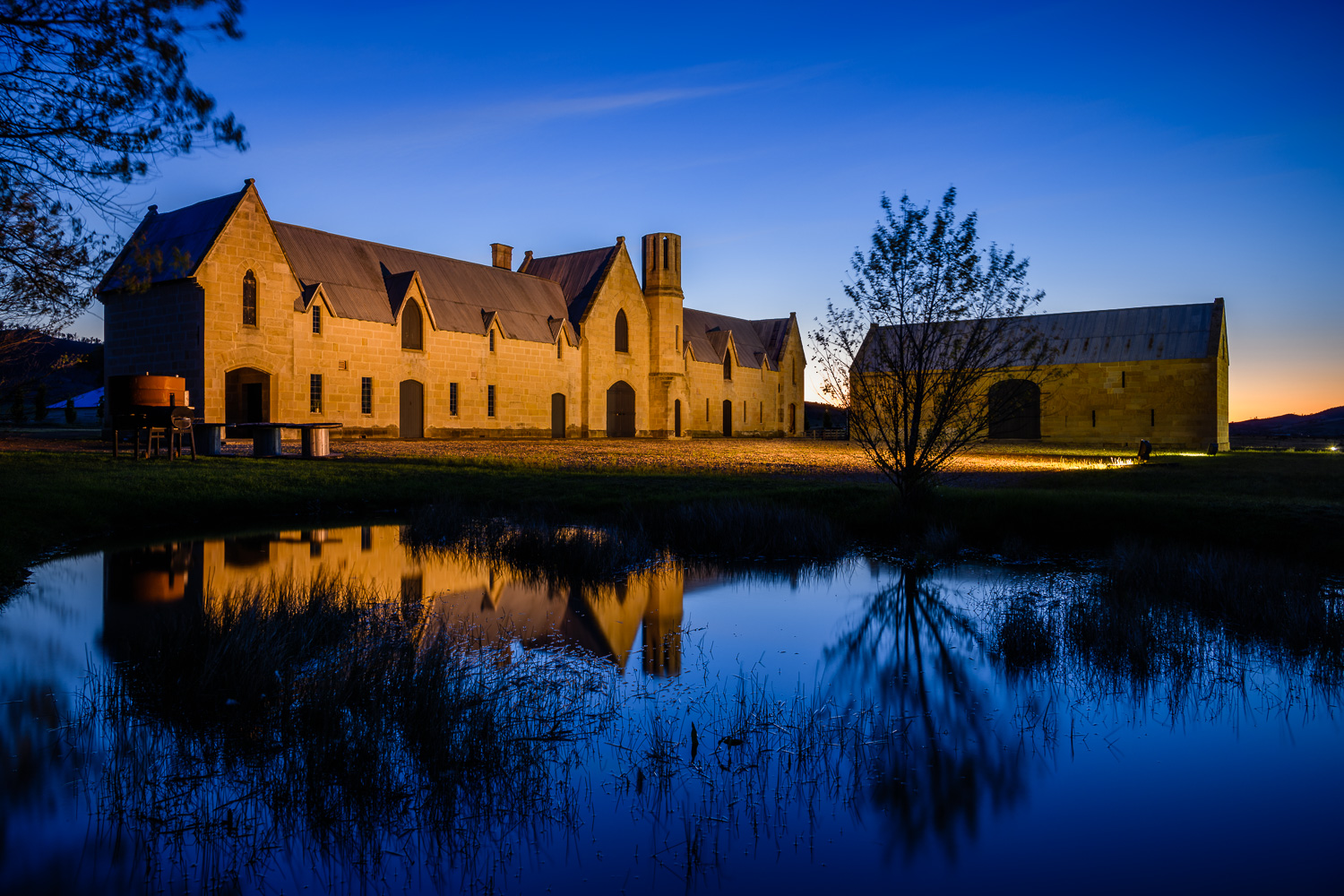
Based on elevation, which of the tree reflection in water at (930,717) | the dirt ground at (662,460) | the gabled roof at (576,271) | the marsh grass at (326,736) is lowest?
the tree reflection in water at (930,717)

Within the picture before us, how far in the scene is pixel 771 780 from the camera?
513cm

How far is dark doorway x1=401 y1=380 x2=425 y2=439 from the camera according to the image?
130 ft

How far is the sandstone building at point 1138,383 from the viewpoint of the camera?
49.3 m

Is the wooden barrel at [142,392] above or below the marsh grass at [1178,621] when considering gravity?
above

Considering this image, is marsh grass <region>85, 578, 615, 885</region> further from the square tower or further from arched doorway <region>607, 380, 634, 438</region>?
the square tower

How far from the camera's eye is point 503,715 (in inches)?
230

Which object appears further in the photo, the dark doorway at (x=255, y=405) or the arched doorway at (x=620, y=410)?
the arched doorway at (x=620, y=410)

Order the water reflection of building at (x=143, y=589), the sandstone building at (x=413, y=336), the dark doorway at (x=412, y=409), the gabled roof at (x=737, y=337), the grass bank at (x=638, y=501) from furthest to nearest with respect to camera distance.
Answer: the gabled roof at (x=737, y=337) → the dark doorway at (x=412, y=409) → the sandstone building at (x=413, y=336) → the grass bank at (x=638, y=501) → the water reflection of building at (x=143, y=589)

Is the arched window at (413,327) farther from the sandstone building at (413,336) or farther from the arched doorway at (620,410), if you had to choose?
the arched doorway at (620,410)

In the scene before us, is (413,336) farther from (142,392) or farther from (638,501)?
(638,501)

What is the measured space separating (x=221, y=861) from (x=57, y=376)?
16909cm

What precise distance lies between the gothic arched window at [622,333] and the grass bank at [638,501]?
1159 inches

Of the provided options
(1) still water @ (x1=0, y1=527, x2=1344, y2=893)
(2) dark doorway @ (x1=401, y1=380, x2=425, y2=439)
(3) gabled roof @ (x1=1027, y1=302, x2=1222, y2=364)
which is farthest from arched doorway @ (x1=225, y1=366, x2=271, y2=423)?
(3) gabled roof @ (x1=1027, y1=302, x2=1222, y2=364)

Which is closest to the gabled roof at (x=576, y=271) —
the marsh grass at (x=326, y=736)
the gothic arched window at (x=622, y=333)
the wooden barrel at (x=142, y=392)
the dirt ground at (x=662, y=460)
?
the gothic arched window at (x=622, y=333)
